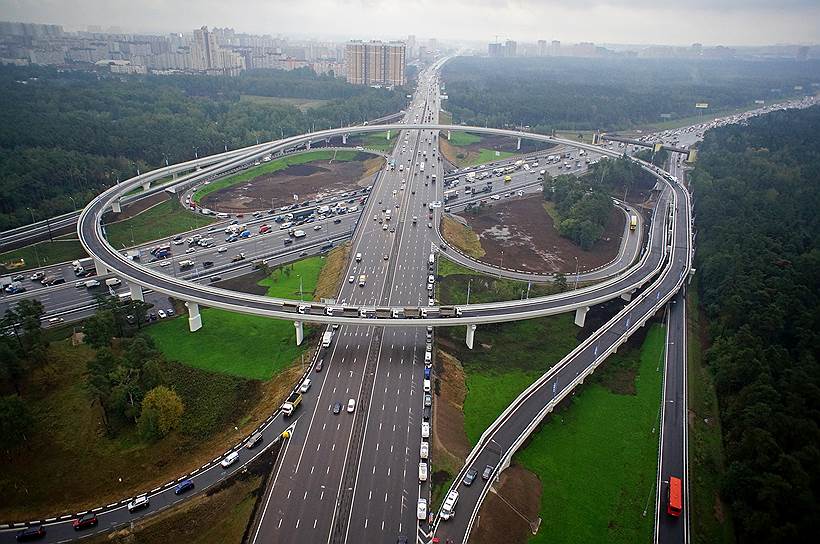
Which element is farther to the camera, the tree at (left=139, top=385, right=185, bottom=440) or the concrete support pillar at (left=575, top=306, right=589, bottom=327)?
the concrete support pillar at (left=575, top=306, right=589, bottom=327)

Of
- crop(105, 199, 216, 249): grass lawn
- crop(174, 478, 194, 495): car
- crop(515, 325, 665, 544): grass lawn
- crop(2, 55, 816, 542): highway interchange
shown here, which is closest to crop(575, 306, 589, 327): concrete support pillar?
crop(2, 55, 816, 542): highway interchange

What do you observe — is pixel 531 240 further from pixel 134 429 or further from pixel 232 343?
pixel 134 429

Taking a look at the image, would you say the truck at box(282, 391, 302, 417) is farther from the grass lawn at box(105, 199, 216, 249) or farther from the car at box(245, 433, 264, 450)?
the grass lawn at box(105, 199, 216, 249)

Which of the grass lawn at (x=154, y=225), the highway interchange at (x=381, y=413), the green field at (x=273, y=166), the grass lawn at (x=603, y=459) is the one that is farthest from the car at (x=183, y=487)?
Result: the green field at (x=273, y=166)

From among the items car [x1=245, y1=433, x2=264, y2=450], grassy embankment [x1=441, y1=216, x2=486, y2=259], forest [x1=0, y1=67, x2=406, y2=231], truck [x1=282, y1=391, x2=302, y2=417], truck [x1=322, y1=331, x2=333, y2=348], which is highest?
forest [x1=0, y1=67, x2=406, y2=231]

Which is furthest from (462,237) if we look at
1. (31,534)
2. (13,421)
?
(31,534)

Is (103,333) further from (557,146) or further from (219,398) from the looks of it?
(557,146)

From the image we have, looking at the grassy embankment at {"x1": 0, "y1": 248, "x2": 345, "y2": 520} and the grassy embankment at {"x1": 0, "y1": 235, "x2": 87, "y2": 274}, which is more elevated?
the grassy embankment at {"x1": 0, "y1": 235, "x2": 87, "y2": 274}

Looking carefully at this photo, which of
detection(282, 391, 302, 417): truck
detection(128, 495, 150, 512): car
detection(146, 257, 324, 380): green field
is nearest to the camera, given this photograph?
detection(128, 495, 150, 512): car
